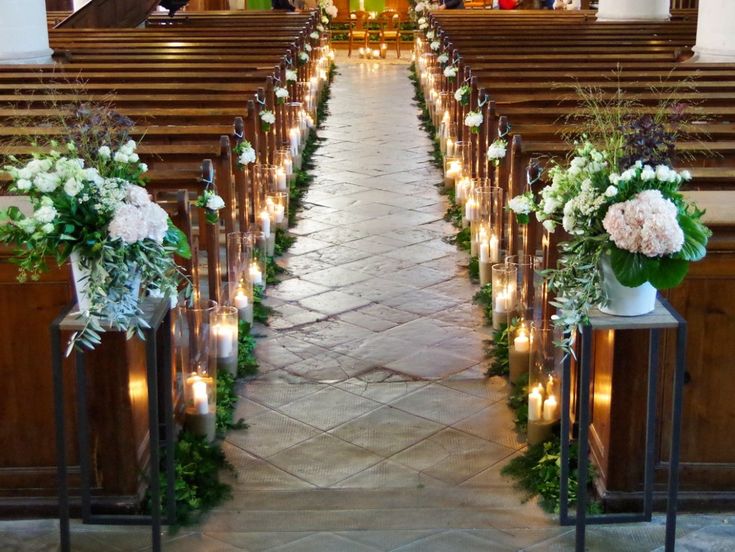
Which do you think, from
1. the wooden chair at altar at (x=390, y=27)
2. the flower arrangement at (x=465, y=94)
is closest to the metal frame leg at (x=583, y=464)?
the flower arrangement at (x=465, y=94)

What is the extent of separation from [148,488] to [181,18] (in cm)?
1277

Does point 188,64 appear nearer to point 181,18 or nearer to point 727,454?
point 181,18

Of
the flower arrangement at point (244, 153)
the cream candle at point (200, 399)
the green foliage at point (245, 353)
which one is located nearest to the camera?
the cream candle at point (200, 399)

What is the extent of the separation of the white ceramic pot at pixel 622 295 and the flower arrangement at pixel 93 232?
1549mm

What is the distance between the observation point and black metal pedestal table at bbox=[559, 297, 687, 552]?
12.9 ft

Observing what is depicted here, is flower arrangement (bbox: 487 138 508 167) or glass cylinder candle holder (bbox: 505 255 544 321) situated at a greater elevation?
flower arrangement (bbox: 487 138 508 167)

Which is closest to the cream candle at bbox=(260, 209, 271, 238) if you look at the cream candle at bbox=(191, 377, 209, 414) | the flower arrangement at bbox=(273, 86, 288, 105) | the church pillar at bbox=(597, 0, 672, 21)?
the flower arrangement at bbox=(273, 86, 288, 105)

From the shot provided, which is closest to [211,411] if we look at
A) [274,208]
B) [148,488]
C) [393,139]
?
[148,488]

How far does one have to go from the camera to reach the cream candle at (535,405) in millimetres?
5297

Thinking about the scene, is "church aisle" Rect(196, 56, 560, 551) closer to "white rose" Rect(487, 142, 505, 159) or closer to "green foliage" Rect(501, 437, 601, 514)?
"green foliage" Rect(501, 437, 601, 514)

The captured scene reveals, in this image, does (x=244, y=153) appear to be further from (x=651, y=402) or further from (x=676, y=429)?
(x=676, y=429)

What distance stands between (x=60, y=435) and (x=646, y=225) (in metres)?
2.14

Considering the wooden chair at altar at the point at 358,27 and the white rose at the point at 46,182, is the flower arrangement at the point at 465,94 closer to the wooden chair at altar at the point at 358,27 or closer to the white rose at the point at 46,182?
the white rose at the point at 46,182

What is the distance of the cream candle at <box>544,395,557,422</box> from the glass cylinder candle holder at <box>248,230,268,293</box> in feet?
8.28
